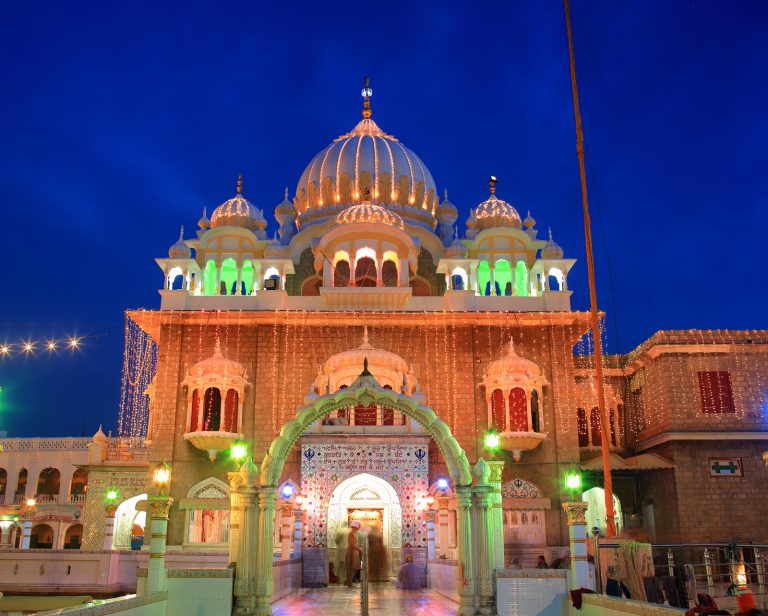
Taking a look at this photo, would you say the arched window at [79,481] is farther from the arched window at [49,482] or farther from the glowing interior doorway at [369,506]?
the glowing interior doorway at [369,506]

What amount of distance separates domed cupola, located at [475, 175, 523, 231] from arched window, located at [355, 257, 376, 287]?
4.41m

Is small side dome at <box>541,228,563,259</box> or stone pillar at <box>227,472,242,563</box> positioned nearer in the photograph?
stone pillar at <box>227,472,242,563</box>

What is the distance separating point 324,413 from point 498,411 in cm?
986

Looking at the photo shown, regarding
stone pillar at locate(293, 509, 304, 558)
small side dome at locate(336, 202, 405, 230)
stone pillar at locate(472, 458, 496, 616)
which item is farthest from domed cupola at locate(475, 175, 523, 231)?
stone pillar at locate(472, 458, 496, 616)

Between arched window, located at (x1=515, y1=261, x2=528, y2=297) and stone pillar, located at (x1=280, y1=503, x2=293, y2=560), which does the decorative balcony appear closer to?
arched window, located at (x1=515, y1=261, x2=528, y2=297)

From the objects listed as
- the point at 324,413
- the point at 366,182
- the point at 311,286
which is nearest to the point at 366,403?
the point at 324,413

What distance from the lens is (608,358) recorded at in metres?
28.3

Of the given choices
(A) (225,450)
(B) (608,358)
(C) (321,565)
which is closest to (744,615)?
(C) (321,565)

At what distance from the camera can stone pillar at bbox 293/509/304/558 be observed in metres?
21.8

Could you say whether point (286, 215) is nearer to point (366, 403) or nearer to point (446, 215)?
point (446, 215)

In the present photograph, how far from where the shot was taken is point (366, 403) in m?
15.1

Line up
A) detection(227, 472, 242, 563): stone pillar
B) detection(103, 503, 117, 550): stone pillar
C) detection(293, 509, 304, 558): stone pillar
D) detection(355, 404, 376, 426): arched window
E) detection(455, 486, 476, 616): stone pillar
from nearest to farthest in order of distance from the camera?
detection(455, 486, 476, 616): stone pillar
detection(227, 472, 242, 563): stone pillar
detection(293, 509, 304, 558): stone pillar
detection(103, 503, 117, 550): stone pillar
detection(355, 404, 376, 426): arched window

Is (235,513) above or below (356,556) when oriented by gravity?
above

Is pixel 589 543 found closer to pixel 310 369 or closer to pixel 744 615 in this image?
pixel 310 369
